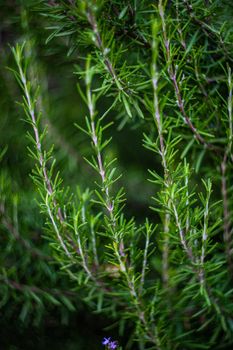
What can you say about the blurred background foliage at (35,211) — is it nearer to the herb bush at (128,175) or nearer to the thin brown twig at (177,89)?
the herb bush at (128,175)

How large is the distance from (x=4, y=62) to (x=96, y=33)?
0.48 meters

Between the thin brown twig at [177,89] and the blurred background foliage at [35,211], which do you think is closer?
the thin brown twig at [177,89]

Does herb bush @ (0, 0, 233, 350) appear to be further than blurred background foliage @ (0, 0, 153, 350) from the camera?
No

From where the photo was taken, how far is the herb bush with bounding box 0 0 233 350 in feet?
1.80

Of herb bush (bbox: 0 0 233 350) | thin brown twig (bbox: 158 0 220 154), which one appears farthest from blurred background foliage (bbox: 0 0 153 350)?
thin brown twig (bbox: 158 0 220 154)

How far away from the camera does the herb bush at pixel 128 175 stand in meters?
0.55

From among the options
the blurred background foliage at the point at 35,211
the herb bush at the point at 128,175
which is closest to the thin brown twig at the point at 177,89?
the herb bush at the point at 128,175

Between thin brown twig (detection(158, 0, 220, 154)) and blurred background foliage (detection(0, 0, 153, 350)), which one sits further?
blurred background foliage (detection(0, 0, 153, 350))

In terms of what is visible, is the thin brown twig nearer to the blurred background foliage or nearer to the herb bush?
the herb bush

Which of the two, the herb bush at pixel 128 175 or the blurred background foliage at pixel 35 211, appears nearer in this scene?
the herb bush at pixel 128 175

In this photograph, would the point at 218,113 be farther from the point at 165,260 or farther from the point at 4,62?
the point at 4,62

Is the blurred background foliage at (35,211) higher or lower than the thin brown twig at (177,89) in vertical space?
lower

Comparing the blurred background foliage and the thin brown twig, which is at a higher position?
the thin brown twig

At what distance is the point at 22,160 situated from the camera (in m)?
0.90
